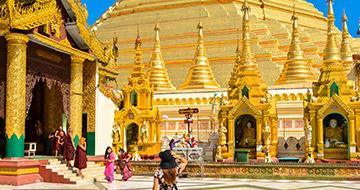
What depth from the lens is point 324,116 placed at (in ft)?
70.1

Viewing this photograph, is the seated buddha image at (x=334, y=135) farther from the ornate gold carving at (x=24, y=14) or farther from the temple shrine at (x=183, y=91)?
the ornate gold carving at (x=24, y=14)

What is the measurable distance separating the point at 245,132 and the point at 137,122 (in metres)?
5.06

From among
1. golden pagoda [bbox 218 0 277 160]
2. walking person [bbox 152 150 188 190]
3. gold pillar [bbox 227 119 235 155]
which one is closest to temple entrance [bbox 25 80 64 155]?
golden pagoda [bbox 218 0 277 160]

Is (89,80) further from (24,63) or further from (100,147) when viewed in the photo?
(24,63)

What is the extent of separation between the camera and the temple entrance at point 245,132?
898 inches

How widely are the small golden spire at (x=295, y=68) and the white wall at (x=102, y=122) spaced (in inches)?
593

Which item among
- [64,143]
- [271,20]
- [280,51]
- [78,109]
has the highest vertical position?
[271,20]

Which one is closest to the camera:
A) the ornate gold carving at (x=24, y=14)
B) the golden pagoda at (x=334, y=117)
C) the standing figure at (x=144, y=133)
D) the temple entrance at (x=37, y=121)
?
the ornate gold carving at (x=24, y=14)

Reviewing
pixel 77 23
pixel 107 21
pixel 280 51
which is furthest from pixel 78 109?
pixel 107 21

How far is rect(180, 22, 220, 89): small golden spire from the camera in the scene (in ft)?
103

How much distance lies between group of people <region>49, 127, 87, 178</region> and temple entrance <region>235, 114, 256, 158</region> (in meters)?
9.59

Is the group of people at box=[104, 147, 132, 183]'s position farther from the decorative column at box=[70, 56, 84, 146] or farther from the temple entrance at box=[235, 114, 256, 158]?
the temple entrance at box=[235, 114, 256, 158]

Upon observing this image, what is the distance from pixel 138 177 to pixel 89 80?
11.7 ft

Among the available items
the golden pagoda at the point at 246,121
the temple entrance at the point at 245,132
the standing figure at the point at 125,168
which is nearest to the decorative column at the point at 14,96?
the standing figure at the point at 125,168
